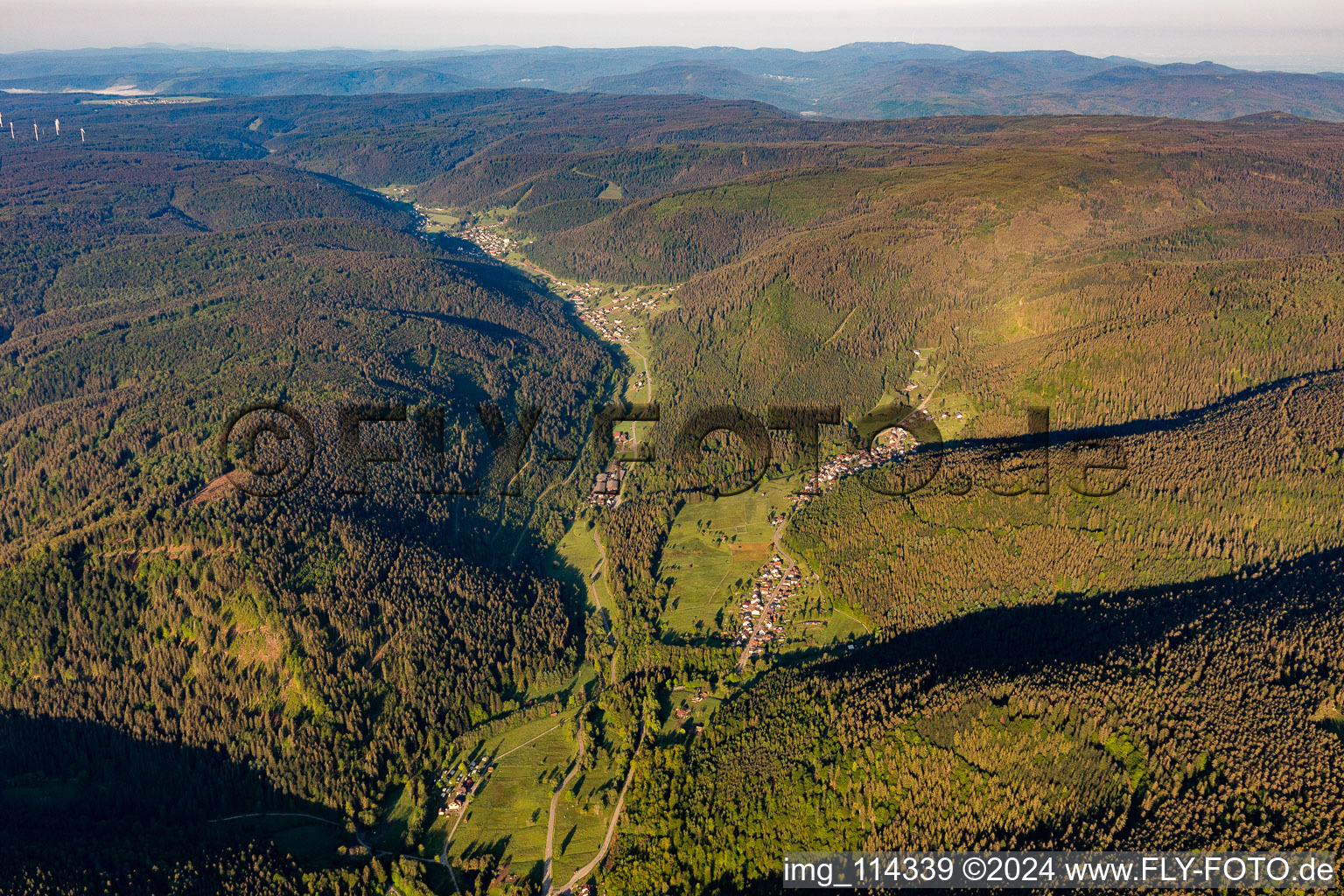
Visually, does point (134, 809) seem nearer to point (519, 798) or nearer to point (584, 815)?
point (519, 798)

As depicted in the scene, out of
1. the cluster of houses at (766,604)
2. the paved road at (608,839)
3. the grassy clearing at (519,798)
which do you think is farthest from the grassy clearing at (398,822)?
the cluster of houses at (766,604)

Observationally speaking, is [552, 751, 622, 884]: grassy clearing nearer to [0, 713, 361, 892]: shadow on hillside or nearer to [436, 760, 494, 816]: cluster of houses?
[436, 760, 494, 816]: cluster of houses

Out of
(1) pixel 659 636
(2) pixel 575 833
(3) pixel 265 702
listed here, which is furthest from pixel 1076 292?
(3) pixel 265 702

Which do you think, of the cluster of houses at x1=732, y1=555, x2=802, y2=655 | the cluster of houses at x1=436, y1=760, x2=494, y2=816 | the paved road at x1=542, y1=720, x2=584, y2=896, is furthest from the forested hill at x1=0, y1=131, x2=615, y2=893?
the cluster of houses at x1=732, y1=555, x2=802, y2=655

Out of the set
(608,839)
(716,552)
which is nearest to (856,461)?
(716,552)

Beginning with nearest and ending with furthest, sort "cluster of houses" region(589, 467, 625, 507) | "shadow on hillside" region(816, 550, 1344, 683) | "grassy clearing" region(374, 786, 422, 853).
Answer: "grassy clearing" region(374, 786, 422, 853)
"shadow on hillside" region(816, 550, 1344, 683)
"cluster of houses" region(589, 467, 625, 507)

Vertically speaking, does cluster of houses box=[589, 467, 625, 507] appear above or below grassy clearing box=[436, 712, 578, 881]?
above
